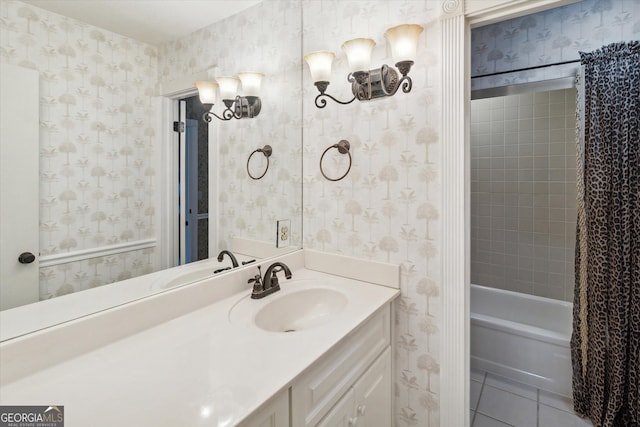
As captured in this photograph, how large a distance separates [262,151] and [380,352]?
1122 millimetres

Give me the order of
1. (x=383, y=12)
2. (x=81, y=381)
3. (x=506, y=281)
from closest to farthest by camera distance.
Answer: (x=81, y=381) < (x=383, y=12) < (x=506, y=281)

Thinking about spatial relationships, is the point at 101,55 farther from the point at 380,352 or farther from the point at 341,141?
the point at 380,352

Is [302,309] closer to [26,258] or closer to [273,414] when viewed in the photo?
[273,414]

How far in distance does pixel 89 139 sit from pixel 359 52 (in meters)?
1.06

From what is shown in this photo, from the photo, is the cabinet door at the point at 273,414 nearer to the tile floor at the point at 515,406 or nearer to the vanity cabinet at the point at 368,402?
the vanity cabinet at the point at 368,402

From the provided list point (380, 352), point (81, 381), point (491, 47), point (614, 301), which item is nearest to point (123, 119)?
point (81, 381)

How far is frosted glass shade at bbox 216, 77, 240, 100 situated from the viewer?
1375 mm

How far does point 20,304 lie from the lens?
81 cm

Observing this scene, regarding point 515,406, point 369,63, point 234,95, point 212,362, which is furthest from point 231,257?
point 515,406

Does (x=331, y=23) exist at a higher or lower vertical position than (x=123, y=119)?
higher

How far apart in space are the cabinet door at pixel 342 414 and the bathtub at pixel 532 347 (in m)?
1.54

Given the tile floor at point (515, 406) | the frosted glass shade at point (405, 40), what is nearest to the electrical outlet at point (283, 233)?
the frosted glass shade at point (405, 40)

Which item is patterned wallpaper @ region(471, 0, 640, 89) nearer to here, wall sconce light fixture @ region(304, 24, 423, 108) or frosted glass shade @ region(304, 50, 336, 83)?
wall sconce light fixture @ region(304, 24, 423, 108)

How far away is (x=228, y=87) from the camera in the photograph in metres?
1.42
